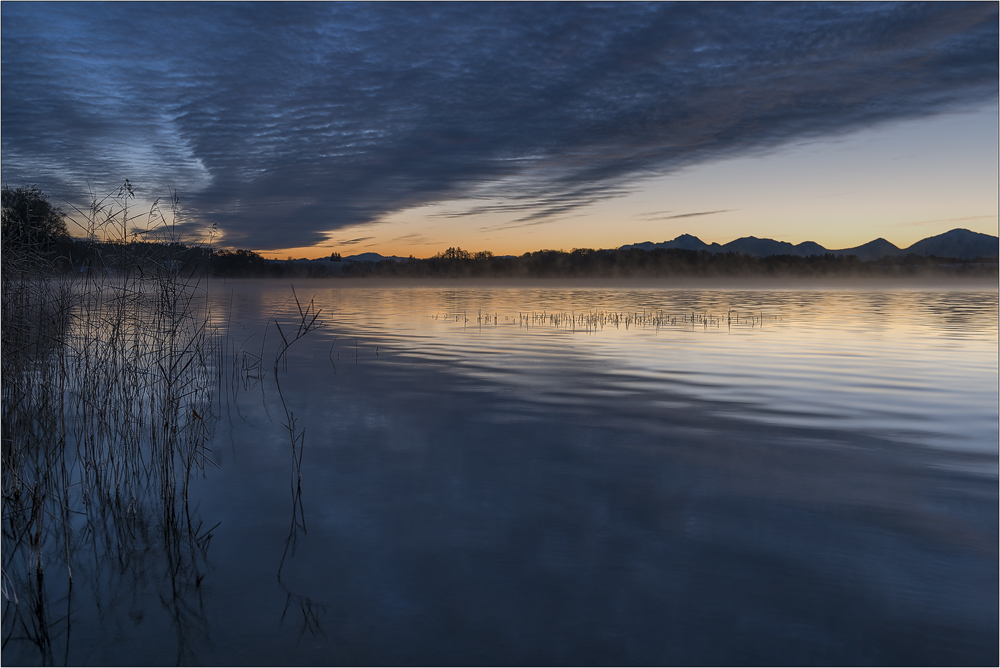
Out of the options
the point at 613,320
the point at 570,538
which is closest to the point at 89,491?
the point at 570,538

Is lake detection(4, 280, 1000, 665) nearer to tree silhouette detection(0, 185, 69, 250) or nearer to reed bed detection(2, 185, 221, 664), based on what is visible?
reed bed detection(2, 185, 221, 664)

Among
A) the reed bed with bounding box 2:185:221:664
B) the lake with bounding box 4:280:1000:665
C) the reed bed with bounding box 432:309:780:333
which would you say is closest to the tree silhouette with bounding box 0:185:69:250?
the reed bed with bounding box 2:185:221:664

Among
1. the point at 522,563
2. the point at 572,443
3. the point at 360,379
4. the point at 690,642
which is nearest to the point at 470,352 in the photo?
the point at 360,379

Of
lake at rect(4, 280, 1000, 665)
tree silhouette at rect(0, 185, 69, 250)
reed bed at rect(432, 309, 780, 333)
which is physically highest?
tree silhouette at rect(0, 185, 69, 250)

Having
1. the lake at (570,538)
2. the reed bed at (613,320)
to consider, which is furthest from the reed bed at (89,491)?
the reed bed at (613,320)

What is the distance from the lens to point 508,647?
420cm

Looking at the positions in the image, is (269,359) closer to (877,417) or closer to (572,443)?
(572,443)

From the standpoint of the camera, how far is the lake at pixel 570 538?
4.29 meters

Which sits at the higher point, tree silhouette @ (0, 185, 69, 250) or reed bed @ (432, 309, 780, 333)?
tree silhouette @ (0, 185, 69, 250)

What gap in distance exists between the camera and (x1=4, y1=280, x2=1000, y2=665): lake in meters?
4.29

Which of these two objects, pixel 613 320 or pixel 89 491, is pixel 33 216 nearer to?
pixel 89 491

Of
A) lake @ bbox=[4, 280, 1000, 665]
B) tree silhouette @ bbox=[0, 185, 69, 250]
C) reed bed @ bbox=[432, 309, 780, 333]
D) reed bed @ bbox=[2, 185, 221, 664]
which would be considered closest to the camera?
lake @ bbox=[4, 280, 1000, 665]

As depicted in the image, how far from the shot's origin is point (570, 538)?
18.9 feet

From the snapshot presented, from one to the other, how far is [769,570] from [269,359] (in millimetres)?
16454
